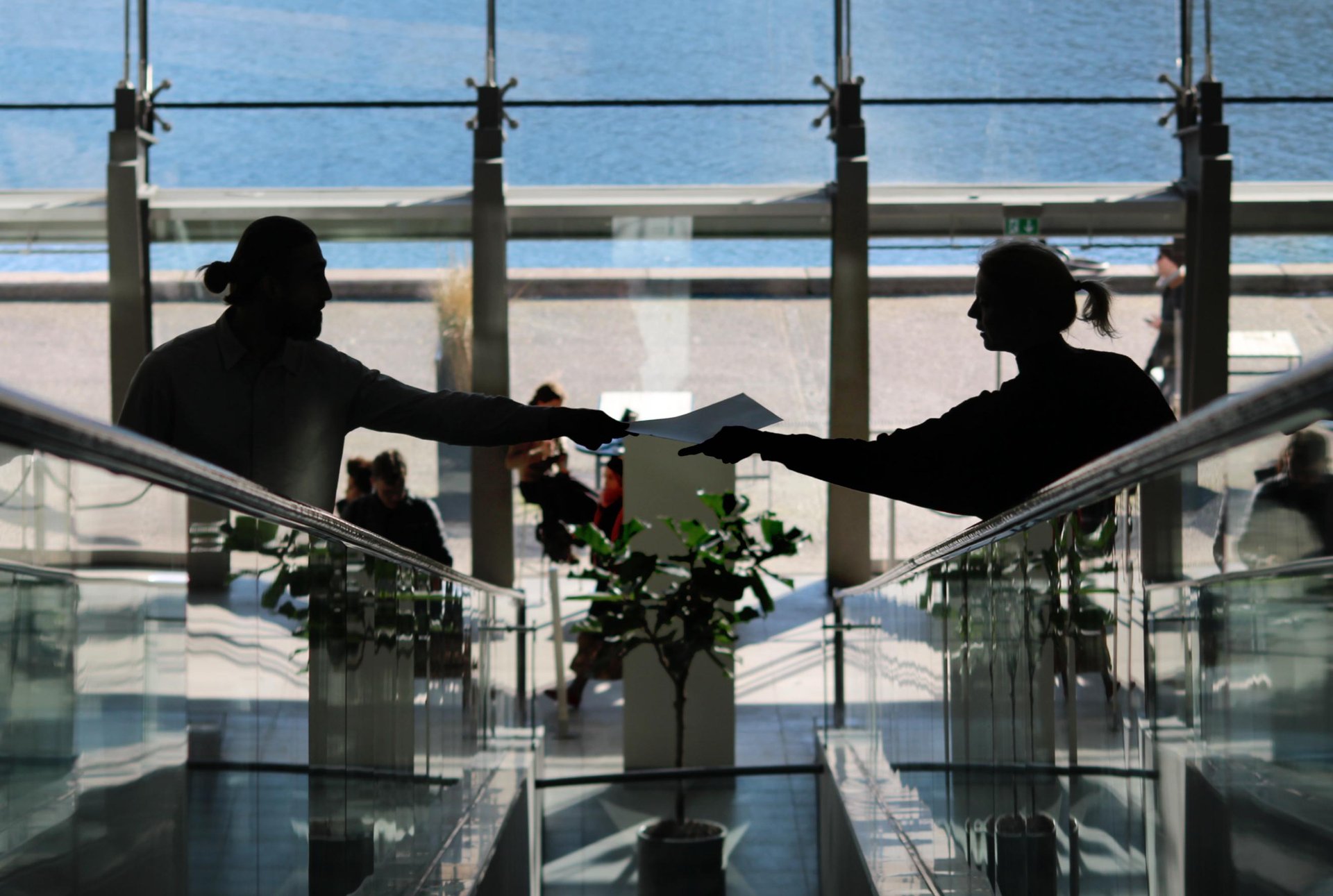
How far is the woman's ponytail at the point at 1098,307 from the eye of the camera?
9.76 feet

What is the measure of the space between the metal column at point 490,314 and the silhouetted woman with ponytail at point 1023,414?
821cm

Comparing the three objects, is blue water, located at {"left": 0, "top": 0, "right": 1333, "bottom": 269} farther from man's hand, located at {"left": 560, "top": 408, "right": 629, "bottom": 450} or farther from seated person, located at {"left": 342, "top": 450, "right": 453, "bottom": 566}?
man's hand, located at {"left": 560, "top": 408, "right": 629, "bottom": 450}

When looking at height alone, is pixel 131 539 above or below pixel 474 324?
below

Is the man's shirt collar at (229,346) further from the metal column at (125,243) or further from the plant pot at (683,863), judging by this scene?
the metal column at (125,243)

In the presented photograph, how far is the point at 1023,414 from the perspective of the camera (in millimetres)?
2781

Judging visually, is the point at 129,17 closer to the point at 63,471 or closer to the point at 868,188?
the point at 868,188

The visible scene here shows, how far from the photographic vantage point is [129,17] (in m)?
11.4

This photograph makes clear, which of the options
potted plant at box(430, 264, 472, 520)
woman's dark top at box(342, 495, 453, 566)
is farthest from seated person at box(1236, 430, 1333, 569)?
potted plant at box(430, 264, 472, 520)

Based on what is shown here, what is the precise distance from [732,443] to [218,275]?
128 cm

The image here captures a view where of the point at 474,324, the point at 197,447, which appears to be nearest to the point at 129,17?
the point at 474,324

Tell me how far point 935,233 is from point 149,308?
618cm

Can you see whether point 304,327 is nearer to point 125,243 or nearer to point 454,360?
point 454,360

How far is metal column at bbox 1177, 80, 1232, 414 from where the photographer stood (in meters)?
10.9

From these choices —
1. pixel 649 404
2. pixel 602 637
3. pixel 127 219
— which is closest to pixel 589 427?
pixel 602 637
